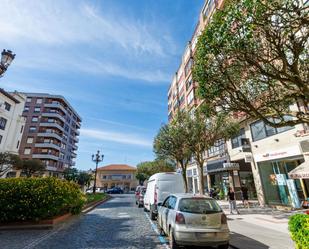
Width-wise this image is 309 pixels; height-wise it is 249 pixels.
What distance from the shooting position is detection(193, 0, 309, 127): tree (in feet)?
21.6

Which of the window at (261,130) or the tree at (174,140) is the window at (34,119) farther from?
the window at (261,130)

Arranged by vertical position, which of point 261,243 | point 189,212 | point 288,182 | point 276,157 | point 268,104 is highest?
point 268,104

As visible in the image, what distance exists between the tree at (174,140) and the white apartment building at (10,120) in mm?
29312

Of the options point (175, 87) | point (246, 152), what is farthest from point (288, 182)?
point (175, 87)

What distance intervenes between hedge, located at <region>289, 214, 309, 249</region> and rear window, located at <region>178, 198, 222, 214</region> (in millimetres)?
1974

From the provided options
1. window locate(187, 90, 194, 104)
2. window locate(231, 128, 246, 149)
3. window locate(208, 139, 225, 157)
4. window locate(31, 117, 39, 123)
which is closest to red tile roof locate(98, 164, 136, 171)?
window locate(31, 117, 39, 123)

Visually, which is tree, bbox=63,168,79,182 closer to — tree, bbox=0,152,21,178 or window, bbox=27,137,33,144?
window, bbox=27,137,33,144

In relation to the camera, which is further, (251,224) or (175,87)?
(175,87)

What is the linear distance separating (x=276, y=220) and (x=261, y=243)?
5.11 m

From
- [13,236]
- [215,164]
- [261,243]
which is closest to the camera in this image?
[261,243]

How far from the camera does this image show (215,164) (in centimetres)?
2402

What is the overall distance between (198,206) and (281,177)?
39.7ft

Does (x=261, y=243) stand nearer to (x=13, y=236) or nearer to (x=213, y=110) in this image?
(x=213, y=110)

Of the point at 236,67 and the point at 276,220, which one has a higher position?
the point at 236,67
